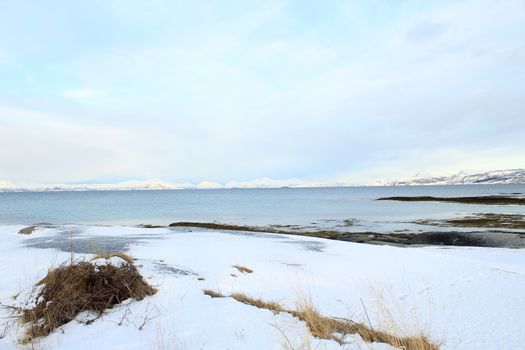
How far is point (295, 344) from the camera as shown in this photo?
4.44 m

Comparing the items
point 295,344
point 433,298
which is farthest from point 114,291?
point 433,298

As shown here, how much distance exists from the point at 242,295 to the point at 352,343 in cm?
297

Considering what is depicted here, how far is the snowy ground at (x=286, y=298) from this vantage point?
15.9 feet

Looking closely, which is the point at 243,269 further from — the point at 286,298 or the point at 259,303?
the point at 259,303

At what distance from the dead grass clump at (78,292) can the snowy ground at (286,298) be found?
185mm

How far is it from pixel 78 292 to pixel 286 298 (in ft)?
12.8

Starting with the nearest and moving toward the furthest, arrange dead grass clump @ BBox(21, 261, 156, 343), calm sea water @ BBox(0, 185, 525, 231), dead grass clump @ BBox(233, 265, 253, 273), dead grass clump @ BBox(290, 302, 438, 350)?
1. dead grass clump @ BBox(290, 302, 438, 350)
2. dead grass clump @ BBox(21, 261, 156, 343)
3. dead grass clump @ BBox(233, 265, 253, 273)
4. calm sea water @ BBox(0, 185, 525, 231)

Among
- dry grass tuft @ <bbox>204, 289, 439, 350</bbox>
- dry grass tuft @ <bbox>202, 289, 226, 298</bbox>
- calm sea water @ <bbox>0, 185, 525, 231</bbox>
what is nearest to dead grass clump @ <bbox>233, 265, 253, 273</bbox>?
dry grass tuft @ <bbox>202, 289, 226, 298</bbox>

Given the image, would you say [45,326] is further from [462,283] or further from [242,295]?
[462,283]

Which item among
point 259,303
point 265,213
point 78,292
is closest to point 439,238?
point 259,303

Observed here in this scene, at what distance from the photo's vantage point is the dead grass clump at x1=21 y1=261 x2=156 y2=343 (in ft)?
17.1

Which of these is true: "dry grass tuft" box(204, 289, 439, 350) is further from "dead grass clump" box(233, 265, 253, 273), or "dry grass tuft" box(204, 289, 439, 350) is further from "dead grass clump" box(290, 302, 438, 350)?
"dead grass clump" box(233, 265, 253, 273)

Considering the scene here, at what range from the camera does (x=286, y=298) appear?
759 cm

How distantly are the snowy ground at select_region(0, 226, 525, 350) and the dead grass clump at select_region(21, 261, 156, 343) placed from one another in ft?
0.61
